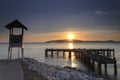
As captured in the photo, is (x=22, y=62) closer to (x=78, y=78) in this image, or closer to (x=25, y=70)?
(x=25, y=70)

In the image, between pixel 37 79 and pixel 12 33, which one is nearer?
pixel 37 79

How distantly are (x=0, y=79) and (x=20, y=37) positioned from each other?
29.3 ft

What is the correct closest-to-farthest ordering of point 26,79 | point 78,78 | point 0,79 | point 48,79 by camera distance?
point 0,79
point 26,79
point 48,79
point 78,78

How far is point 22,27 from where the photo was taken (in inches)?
878

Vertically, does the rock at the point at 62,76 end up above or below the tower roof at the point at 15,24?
below

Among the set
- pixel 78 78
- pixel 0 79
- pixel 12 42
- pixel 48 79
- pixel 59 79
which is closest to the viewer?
pixel 0 79

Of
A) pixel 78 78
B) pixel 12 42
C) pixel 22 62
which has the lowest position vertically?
pixel 78 78

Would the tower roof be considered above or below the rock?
above

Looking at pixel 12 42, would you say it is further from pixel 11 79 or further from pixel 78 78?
pixel 11 79

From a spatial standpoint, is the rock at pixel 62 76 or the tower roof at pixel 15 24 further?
the tower roof at pixel 15 24

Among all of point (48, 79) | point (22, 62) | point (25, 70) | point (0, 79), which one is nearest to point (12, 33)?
point (22, 62)

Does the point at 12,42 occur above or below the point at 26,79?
A: above

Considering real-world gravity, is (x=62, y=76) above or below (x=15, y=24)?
below

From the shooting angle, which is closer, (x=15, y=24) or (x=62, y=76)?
(x=62, y=76)
